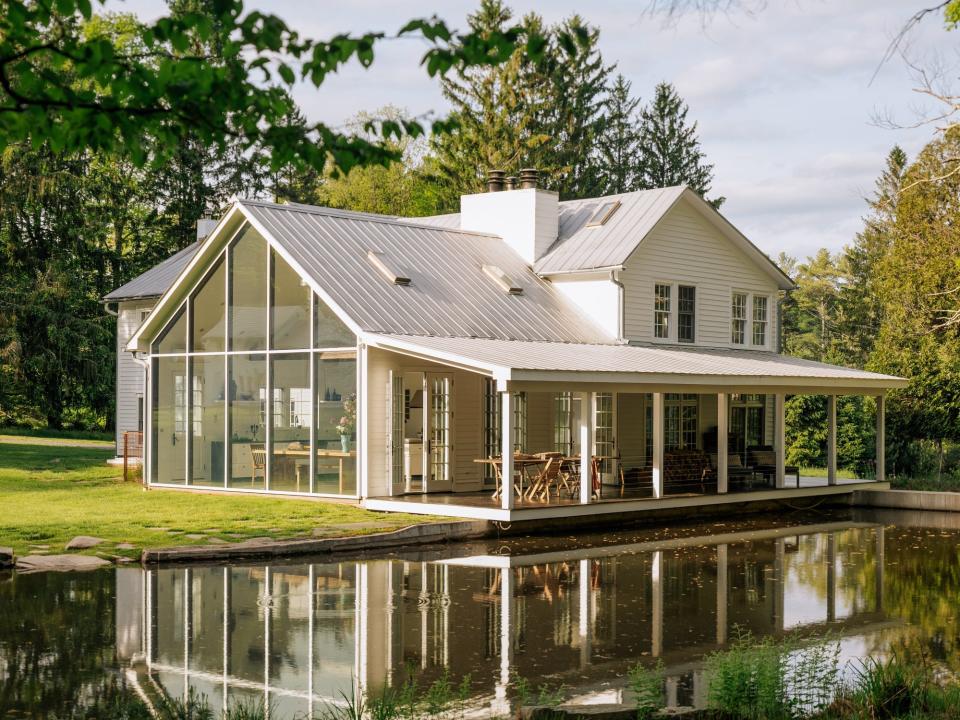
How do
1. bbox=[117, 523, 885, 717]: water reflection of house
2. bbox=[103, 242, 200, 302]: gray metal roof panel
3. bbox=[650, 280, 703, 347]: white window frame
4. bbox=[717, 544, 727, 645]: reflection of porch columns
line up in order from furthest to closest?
1. bbox=[103, 242, 200, 302]: gray metal roof panel
2. bbox=[650, 280, 703, 347]: white window frame
3. bbox=[717, 544, 727, 645]: reflection of porch columns
4. bbox=[117, 523, 885, 717]: water reflection of house

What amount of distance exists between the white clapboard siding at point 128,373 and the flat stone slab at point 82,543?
61.8 ft

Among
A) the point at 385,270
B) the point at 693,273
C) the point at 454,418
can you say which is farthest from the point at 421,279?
the point at 693,273

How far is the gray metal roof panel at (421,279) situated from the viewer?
22.8 metres

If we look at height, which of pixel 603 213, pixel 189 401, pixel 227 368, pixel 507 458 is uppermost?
pixel 603 213

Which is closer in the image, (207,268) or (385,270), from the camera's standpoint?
(385,270)

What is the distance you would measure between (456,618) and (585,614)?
1.39 m

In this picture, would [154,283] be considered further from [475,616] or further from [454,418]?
[475,616]

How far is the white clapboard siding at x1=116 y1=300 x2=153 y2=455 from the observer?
35.3 metres

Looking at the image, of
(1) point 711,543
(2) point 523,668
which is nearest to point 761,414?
(1) point 711,543

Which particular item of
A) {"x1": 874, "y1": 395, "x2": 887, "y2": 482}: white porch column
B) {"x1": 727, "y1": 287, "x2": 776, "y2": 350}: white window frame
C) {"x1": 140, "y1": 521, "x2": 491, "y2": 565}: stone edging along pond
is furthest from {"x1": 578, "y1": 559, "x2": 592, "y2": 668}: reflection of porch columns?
{"x1": 727, "y1": 287, "x2": 776, "y2": 350}: white window frame

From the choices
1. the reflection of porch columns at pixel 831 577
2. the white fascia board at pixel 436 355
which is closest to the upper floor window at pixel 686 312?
the reflection of porch columns at pixel 831 577

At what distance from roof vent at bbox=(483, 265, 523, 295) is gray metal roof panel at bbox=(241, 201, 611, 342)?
0.53 feet

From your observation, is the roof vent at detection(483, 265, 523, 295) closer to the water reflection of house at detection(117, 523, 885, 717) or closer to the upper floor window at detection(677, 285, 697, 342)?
the upper floor window at detection(677, 285, 697, 342)

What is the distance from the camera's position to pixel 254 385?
77.0 feet
